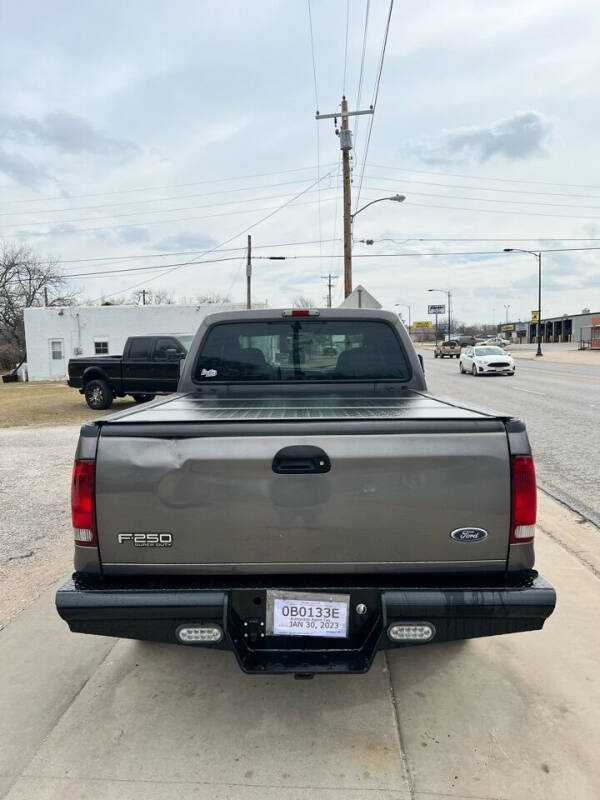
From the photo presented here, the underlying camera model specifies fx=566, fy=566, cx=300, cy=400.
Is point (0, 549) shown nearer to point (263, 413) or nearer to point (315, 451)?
point (263, 413)

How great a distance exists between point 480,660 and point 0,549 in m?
4.14

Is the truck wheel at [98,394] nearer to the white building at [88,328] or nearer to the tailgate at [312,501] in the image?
the tailgate at [312,501]

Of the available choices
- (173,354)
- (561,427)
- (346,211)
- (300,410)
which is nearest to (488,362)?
(346,211)

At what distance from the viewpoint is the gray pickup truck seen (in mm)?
2283

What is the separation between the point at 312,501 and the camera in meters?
2.29

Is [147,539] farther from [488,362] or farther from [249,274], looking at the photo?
[249,274]

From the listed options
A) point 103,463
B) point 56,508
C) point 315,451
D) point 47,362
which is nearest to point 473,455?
point 315,451

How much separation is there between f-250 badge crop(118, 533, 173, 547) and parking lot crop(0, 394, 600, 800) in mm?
959

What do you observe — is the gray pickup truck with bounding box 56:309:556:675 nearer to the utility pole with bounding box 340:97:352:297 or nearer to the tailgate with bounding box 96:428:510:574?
the tailgate with bounding box 96:428:510:574

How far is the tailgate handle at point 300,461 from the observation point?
7.48ft

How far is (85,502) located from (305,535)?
0.92 metres

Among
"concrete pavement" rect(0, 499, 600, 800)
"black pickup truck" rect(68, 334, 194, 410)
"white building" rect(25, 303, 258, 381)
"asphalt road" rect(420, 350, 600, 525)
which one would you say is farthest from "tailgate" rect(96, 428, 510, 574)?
"white building" rect(25, 303, 258, 381)

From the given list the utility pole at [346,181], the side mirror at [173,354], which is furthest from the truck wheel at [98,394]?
the utility pole at [346,181]

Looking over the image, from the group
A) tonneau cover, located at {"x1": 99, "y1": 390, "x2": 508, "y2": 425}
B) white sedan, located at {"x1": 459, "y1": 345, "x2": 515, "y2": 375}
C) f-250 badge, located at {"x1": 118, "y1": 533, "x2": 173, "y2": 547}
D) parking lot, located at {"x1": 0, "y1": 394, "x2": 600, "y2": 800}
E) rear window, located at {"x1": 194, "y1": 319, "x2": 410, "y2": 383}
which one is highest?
rear window, located at {"x1": 194, "y1": 319, "x2": 410, "y2": 383}
